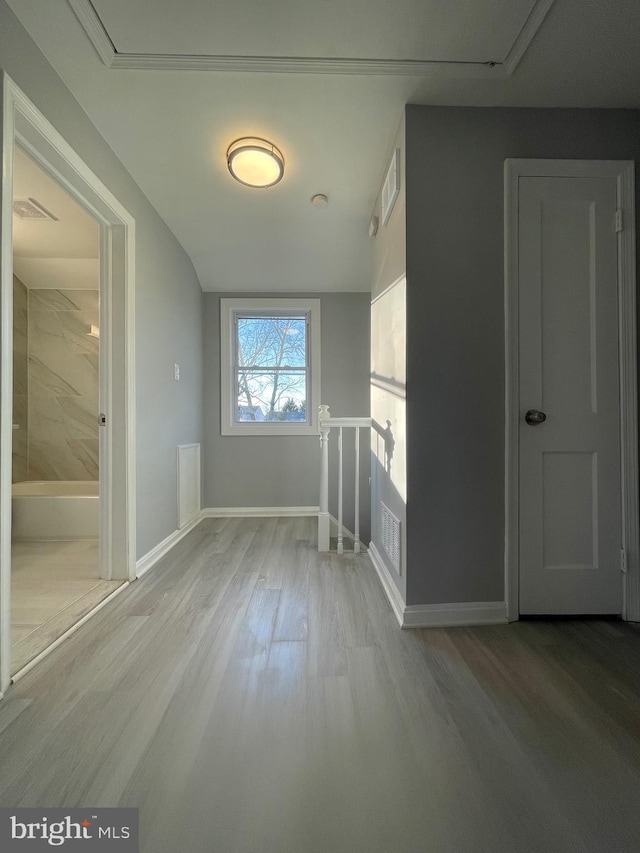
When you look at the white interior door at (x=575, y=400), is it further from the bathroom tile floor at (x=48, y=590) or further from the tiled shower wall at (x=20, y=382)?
the tiled shower wall at (x=20, y=382)

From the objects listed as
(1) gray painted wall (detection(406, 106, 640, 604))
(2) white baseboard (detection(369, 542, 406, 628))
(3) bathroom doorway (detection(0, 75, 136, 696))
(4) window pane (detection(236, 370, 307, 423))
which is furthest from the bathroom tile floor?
(4) window pane (detection(236, 370, 307, 423))

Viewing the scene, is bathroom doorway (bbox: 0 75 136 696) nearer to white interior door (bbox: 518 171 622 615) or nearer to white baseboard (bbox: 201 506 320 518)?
white baseboard (bbox: 201 506 320 518)

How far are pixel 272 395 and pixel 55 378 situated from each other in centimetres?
215

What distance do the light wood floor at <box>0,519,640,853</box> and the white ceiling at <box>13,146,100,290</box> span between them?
260 cm

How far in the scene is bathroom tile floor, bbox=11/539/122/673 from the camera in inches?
62.6

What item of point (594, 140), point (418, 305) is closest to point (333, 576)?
point (418, 305)

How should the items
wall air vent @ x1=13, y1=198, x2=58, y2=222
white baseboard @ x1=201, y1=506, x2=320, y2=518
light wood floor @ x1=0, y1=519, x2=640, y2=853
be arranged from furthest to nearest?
white baseboard @ x1=201, y1=506, x2=320, y2=518 → wall air vent @ x1=13, y1=198, x2=58, y2=222 → light wood floor @ x1=0, y1=519, x2=640, y2=853

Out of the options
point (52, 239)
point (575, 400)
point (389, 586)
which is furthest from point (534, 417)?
point (52, 239)

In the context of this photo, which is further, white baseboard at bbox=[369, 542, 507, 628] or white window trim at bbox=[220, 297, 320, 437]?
white window trim at bbox=[220, 297, 320, 437]

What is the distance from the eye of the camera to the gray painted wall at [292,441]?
3.82 metres

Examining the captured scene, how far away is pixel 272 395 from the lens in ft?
13.0

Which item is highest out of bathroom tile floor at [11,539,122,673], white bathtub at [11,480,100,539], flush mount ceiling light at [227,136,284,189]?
flush mount ceiling light at [227,136,284,189]

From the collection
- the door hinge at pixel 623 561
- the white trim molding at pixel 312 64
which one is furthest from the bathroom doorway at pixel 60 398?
the door hinge at pixel 623 561

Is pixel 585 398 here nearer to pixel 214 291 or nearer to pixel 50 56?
pixel 50 56
